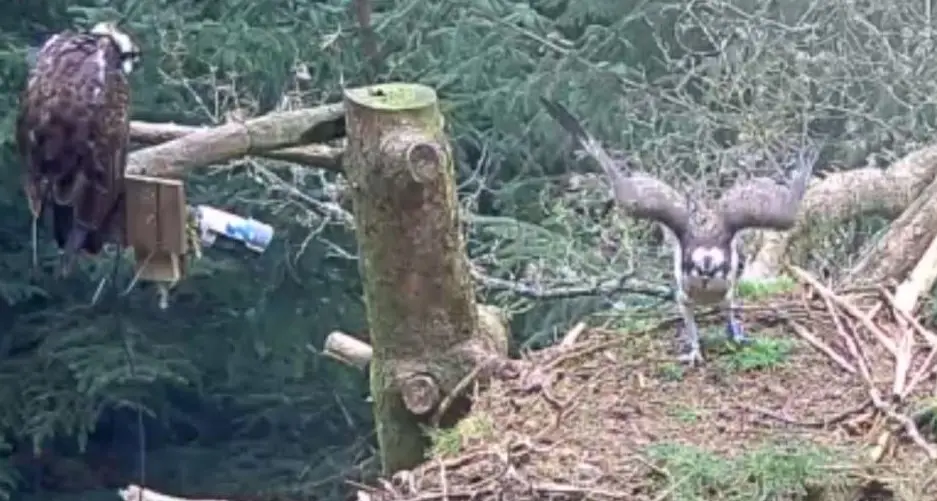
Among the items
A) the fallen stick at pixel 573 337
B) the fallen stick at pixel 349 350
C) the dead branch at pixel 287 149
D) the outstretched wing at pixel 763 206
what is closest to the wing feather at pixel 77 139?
the dead branch at pixel 287 149

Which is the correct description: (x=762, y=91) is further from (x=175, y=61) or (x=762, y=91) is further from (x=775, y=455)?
(x=775, y=455)

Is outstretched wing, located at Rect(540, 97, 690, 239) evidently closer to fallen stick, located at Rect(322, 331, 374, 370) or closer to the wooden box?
fallen stick, located at Rect(322, 331, 374, 370)

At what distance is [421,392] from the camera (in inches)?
164

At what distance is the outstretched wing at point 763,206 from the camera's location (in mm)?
4289

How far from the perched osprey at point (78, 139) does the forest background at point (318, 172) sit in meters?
3.66

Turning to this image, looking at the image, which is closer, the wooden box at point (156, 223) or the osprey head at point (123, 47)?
the wooden box at point (156, 223)

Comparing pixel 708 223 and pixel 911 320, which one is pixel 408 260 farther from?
pixel 911 320

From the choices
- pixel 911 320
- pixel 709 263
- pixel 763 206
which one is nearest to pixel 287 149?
pixel 709 263

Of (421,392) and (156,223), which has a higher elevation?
(156,223)

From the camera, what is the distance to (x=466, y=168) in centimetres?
1014

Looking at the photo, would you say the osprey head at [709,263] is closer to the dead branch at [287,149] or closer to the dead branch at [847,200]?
the dead branch at [287,149]

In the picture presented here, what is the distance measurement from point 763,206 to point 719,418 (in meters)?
0.61

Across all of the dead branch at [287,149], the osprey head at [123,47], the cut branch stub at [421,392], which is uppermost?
the osprey head at [123,47]

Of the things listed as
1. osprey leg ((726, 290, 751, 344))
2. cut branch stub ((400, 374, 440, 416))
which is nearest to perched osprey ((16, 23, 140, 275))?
cut branch stub ((400, 374, 440, 416))
